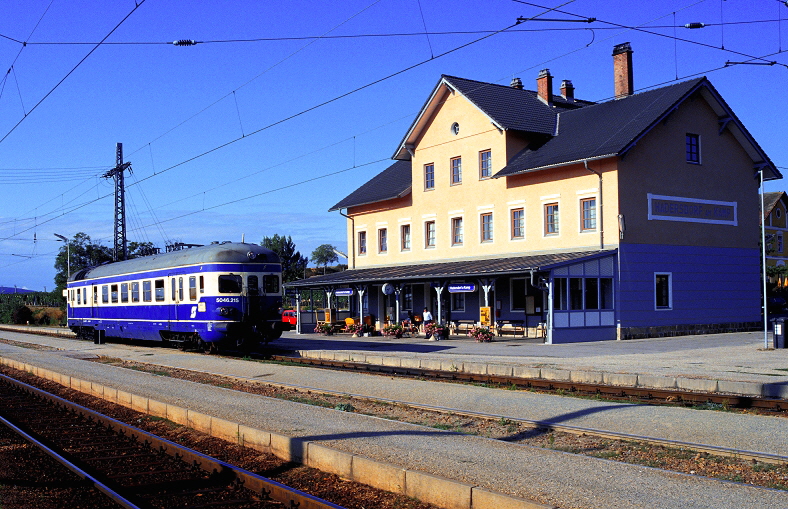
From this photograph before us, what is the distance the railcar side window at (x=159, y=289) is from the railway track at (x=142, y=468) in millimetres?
12106

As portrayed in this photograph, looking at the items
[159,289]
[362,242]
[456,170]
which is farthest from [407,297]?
[159,289]

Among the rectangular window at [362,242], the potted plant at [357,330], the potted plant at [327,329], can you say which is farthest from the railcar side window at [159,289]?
the rectangular window at [362,242]

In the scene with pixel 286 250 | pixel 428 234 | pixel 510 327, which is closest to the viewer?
pixel 510 327

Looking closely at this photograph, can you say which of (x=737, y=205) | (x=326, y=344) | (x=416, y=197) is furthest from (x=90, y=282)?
(x=737, y=205)

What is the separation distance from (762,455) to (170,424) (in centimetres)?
821

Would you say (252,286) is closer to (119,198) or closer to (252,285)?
(252,285)

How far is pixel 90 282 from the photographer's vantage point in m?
33.3

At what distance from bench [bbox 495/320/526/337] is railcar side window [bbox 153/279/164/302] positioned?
12.9 meters

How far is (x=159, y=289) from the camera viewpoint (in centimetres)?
2564

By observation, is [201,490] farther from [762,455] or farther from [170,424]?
[762,455]

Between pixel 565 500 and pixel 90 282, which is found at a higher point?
pixel 90 282

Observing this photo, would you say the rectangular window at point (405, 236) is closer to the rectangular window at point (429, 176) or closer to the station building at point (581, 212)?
the station building at point (581, 212)

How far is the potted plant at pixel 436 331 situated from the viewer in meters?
29.5

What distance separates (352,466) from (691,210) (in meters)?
25.8
